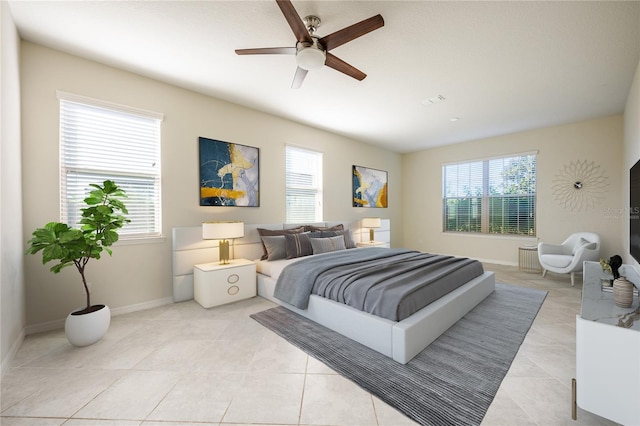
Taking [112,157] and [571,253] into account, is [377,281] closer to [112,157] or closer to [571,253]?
[112,157]

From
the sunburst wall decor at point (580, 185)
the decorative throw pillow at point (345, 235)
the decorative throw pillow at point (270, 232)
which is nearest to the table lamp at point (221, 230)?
the decorative throw pillow at point (270, 232)

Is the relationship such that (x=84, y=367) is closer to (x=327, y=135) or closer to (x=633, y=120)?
(x=327, y=135)

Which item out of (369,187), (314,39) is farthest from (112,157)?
(369,187)

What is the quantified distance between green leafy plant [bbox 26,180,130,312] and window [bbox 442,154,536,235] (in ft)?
21.1

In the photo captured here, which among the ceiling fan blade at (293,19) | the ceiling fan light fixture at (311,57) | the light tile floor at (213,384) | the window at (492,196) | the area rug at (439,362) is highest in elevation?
the ceiling fan blade at (293,19)

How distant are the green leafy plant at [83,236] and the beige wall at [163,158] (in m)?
0.53

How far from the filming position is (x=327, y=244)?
162 inches

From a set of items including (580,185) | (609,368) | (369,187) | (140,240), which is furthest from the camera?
(369,187)

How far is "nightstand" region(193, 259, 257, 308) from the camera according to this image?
10.2 ft

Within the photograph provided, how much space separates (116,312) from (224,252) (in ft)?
4.26

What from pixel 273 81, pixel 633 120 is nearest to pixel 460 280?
pixel 633 120

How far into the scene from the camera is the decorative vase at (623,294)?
5.25 feet

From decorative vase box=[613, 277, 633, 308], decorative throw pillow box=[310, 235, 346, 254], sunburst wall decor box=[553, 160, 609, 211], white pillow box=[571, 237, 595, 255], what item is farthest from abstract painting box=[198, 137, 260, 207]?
sunburst wall decor box=[553, 160, 609, 211]

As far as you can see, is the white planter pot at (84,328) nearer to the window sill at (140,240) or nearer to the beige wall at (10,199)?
the beige wall at (10,199)
